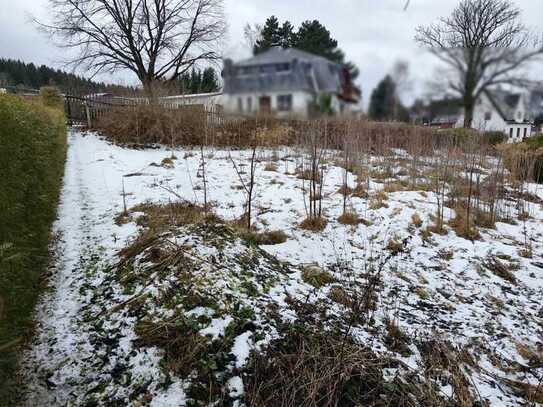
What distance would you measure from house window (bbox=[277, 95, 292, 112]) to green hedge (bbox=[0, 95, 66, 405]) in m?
Answer: 1.64

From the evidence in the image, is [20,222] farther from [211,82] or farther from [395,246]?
[395,246]

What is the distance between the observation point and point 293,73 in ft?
2.60

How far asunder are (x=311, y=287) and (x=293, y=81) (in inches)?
92.9

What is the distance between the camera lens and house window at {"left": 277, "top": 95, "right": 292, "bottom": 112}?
833 millimetres

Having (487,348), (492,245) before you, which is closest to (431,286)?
(487,348)

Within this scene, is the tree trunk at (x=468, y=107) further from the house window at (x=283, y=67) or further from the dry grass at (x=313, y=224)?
the dry grass at (x=313, y=224)

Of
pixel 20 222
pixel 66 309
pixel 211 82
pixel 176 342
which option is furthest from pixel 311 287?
pixel 20 222

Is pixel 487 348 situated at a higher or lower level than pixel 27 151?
lower

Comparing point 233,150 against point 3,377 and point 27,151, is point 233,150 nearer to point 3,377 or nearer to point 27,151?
point 27,151

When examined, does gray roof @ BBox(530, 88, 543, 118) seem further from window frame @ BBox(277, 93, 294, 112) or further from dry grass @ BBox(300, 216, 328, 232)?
dry grass @ BBox(300, 216, 328, 232)

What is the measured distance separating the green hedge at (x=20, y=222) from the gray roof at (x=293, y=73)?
165 centimetres

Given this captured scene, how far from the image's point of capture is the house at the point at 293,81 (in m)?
0.80

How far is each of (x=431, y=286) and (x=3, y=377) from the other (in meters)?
3.37

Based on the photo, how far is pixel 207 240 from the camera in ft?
10.0
